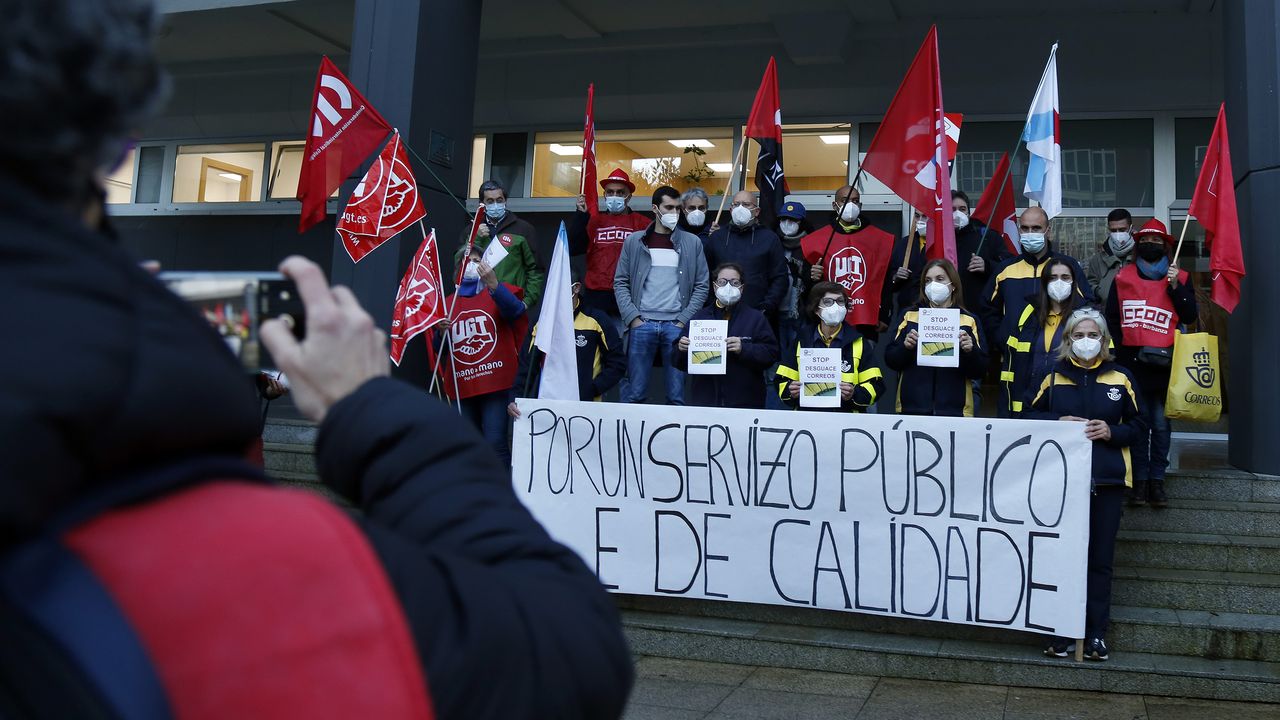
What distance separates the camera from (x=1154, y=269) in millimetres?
7895

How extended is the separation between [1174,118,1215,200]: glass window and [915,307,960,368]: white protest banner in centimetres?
616

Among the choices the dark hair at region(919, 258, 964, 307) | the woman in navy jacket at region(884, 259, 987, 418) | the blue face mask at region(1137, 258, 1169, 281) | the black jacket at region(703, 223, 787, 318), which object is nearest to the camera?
the woman in navy jacket at region(884, 259, 987, 418)

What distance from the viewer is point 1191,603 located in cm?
622

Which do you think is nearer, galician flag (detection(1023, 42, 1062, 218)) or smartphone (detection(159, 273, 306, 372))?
smartphone (detection(159, 273, 306, 372))

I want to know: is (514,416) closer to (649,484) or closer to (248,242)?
(649,484)

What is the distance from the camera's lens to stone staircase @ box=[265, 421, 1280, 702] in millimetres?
5680

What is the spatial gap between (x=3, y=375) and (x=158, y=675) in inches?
8.1

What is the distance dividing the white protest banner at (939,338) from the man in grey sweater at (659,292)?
6.93 feet

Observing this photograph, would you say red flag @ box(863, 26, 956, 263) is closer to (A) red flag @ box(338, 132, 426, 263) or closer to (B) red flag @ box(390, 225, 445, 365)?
(B) red flag @ box(390, 225, 445, 365)

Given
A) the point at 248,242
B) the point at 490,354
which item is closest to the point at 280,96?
the point at 248,242

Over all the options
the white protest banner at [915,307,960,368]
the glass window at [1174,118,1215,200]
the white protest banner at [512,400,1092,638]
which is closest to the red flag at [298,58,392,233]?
the white protest banner at [512,400,1092,638]

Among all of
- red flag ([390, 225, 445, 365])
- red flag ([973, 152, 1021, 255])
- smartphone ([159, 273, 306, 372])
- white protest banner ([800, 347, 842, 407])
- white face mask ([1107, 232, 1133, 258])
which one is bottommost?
smartphone ([159, 273, 306, 372])

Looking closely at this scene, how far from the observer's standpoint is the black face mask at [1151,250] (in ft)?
26.1

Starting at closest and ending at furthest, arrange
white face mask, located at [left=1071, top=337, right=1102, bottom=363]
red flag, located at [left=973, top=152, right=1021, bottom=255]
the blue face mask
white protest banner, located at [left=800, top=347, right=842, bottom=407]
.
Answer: white face mask, located at [left=1071, top=337, right=1102, bottom=363]
white protest banner, located at [left=800, top=347, right=842, bottom=407]
the blue face mask
red flag, located at [left=973, top=152, right=1021, bottom=255]
